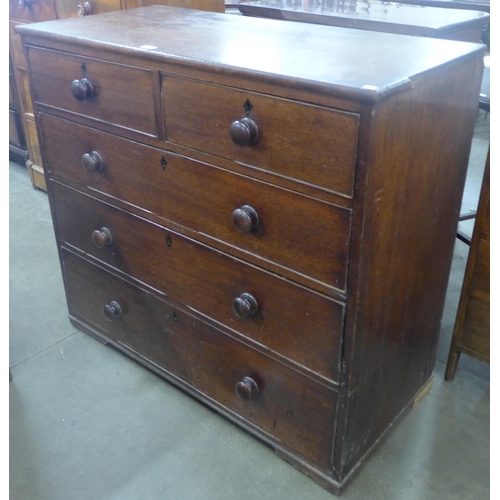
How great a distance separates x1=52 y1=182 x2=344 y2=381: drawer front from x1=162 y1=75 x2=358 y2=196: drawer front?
0.26m

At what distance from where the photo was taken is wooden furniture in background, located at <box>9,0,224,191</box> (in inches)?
84.5

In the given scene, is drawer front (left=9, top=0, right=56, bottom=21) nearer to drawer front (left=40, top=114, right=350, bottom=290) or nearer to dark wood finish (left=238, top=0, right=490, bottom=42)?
dark wood finish (left=238, top=0, right=490, bottom=42)

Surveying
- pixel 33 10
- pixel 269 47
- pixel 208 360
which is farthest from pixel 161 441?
pixel 33 10

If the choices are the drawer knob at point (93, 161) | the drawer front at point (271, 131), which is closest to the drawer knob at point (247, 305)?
the drawer front at point (271, 131)

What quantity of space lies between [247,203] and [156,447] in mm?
743

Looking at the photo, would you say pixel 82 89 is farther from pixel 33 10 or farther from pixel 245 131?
pixel 33 10

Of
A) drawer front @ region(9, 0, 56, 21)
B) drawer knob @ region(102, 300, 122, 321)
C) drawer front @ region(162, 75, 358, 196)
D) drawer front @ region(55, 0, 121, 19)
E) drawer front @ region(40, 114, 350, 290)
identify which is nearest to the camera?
drawer front @ region(162, 75, 358, 196)

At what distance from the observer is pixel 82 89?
1.46m

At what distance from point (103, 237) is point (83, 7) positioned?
3.55ft

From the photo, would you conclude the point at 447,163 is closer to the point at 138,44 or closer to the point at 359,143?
the point at 359,143

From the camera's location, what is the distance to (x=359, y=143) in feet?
3.31

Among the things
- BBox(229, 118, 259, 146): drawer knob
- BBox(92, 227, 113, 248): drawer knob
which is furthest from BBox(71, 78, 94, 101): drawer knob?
BBox(229, 118, 259, 146): drawer knob

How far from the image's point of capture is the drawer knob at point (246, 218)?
1229mm

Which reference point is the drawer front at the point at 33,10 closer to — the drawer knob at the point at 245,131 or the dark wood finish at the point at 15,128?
the dark wood finish at the point at 15,128
